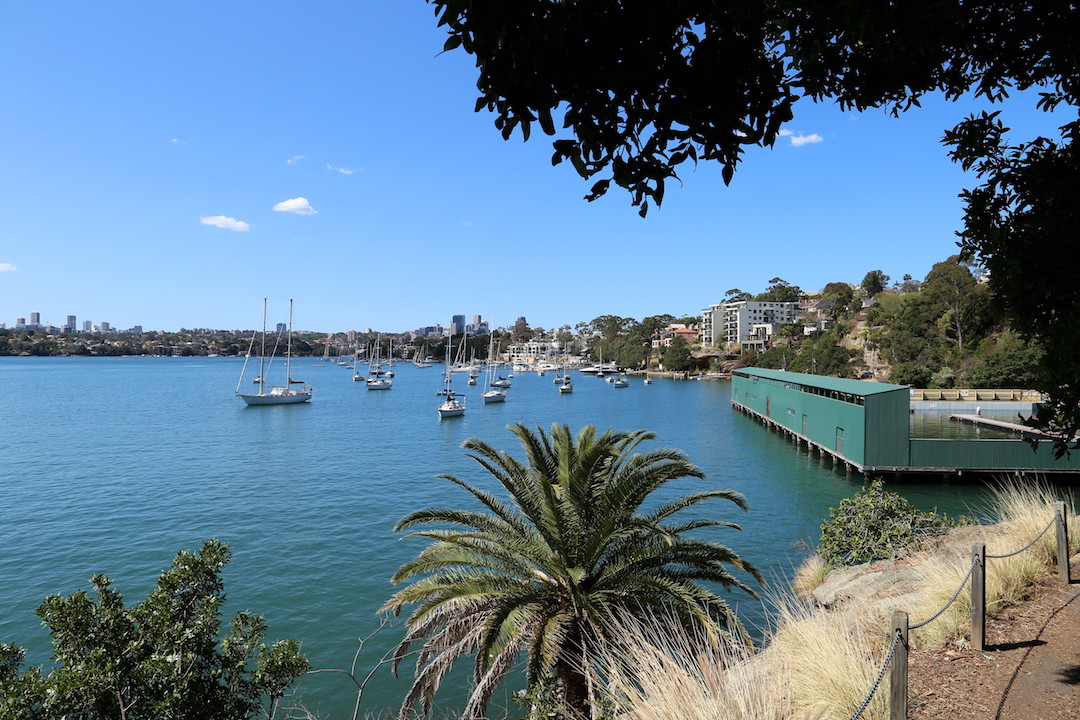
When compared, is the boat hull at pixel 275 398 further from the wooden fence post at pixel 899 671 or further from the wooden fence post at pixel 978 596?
the wooden fence post at pixel 899 671

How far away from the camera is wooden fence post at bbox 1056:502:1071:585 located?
8133mm

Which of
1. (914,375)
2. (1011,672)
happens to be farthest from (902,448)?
(914,375)

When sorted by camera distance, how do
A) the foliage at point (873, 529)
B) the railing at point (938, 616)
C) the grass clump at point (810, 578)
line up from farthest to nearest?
the foliage at point (873, 529), the grass clump at point (810, 578), the railing at point (938, 616)

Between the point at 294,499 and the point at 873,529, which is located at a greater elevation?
the point at 873,529

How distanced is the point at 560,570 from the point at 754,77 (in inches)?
315

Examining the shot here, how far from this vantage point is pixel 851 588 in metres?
11.4

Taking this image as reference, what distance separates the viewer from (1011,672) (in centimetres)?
583

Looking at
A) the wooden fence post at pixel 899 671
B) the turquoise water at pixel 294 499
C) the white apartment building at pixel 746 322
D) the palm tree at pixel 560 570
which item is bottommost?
the turquoise water at pixel 294 499

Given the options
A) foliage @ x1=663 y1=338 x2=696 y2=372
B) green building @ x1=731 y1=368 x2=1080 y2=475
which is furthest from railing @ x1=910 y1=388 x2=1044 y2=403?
foliage @ x1=663 y1=338 x2=696 y2=372

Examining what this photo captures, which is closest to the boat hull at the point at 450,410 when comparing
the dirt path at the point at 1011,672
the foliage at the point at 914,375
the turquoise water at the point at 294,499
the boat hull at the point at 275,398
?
the turquoise water at the point at 294,499

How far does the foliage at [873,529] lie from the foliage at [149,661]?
12912 millimetres

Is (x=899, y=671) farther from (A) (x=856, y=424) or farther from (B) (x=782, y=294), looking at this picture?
(B) (x=782, y=294)

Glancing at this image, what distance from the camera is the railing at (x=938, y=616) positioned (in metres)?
4.05

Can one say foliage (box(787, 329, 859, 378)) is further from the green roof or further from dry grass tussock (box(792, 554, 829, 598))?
dry grass tussock (box(792, 554, 829, 598))
